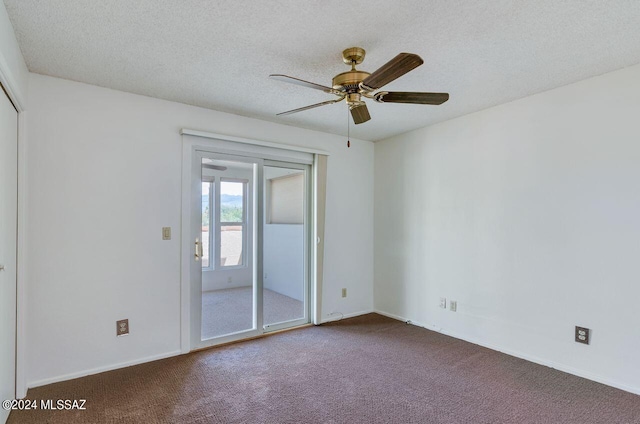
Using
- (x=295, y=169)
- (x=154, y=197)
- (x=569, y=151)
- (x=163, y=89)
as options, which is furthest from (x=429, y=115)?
(x=154, y=197)

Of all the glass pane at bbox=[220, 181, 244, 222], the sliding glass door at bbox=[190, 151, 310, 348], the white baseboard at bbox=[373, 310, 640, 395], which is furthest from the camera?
the glass pane at bbox=[220, 181, 244, 222]

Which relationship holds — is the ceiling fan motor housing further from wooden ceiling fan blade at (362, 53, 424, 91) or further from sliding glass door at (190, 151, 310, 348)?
sliding glass door at (190, 151, 310, 348)

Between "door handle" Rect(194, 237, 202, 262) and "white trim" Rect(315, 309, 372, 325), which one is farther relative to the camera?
"white trim" Rect(315, 309, 372, 325)

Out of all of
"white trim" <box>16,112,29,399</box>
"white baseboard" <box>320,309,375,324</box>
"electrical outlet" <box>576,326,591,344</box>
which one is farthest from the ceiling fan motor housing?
"white baseboard" <box>320,309,375,324</box>

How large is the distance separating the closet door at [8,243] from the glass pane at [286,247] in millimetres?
2238

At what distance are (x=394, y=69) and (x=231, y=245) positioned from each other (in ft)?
8.34

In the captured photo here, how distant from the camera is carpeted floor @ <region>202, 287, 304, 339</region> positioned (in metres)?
3.41

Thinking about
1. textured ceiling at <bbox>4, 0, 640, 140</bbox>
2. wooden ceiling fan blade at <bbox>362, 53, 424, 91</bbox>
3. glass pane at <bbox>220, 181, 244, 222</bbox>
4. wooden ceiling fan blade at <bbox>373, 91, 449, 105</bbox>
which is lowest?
glass pane at <bbox>220, 181, 244, 222</bbox>

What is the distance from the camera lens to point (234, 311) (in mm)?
3662

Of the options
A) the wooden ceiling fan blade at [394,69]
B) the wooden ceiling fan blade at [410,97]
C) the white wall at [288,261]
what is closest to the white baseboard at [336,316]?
Answer: the white wall at [288,261]

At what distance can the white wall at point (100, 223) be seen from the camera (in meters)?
2.57

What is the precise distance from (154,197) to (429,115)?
9.58ft

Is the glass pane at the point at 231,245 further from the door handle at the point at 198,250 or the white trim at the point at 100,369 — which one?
the white trim at the point at 100,369

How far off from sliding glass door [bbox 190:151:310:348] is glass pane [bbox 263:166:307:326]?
12mm
